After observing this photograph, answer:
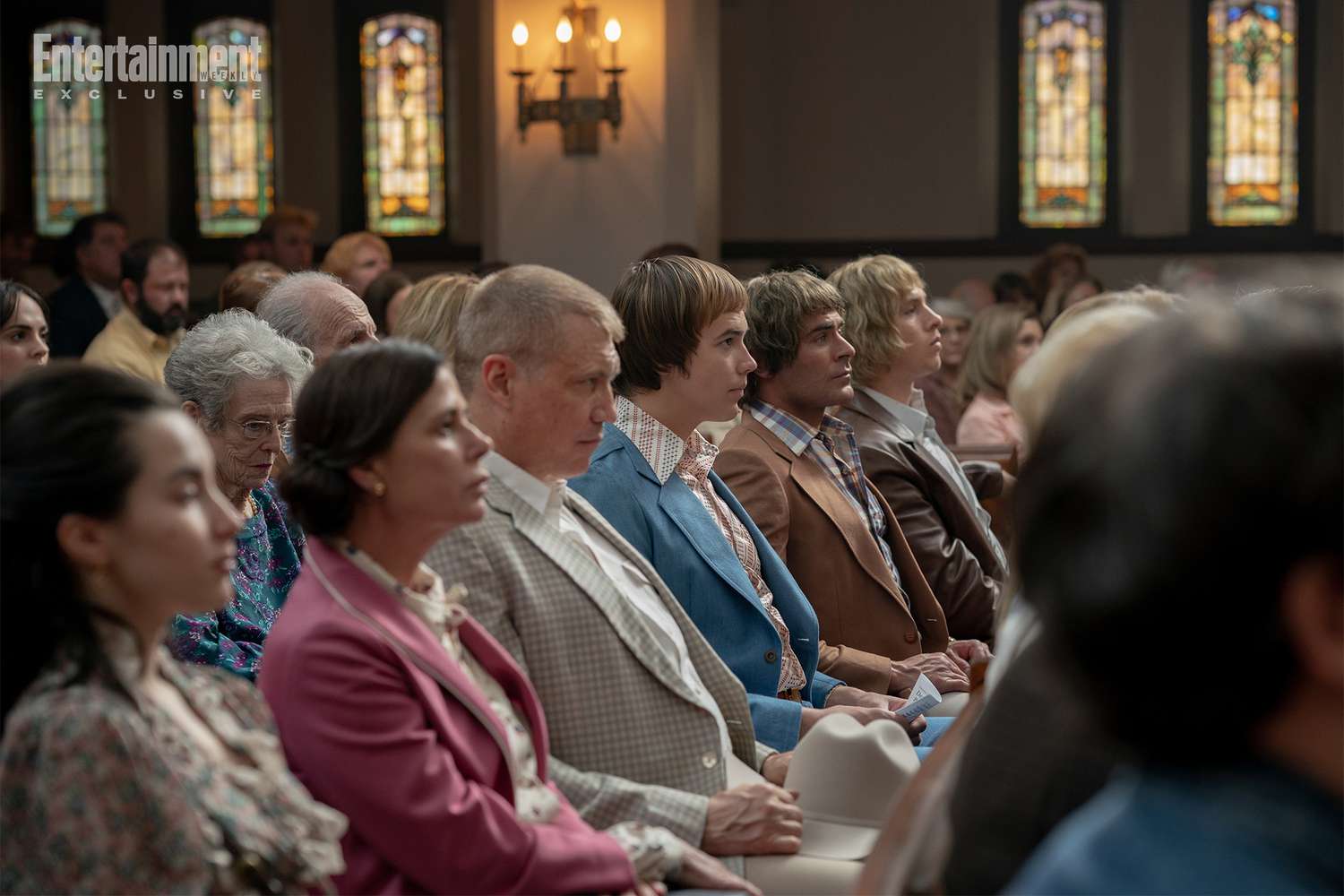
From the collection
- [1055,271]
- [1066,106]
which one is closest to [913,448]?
[1055,271]

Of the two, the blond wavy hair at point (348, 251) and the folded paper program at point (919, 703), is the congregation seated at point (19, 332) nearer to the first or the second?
the folded paper program at point (919, 703)

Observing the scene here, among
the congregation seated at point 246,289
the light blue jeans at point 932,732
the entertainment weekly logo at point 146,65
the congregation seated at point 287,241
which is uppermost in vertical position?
the entertainment weekly logo at point 146,65

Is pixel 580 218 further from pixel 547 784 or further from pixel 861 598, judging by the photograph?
pixel 547 784

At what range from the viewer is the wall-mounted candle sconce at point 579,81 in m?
9.26

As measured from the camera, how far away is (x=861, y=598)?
3617 mm

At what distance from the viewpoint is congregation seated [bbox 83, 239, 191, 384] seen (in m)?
5.39

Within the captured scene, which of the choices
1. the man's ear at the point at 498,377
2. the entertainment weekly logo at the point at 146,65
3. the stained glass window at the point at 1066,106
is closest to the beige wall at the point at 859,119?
the stained glass window at the point at 1066,106

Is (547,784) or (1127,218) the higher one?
(1127,218)

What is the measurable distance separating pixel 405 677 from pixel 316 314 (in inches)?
76.1

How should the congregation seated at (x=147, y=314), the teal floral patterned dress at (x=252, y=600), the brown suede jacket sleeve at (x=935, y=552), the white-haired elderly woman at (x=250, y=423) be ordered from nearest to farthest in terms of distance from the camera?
the teal floral patterned dress at (x=252, y=600) < the white-haired elderly woman at (x=250, y=423) < the brown suede jacket sleeve at (x=935, y=552) < the congregation seated at (x=147, y=314)

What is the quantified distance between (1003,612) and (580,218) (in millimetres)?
7590

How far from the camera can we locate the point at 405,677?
1.87m

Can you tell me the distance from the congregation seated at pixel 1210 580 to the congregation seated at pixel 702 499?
2.11 meters

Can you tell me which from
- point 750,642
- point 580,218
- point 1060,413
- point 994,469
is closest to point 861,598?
point 750,642
